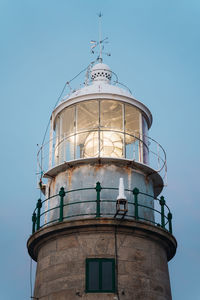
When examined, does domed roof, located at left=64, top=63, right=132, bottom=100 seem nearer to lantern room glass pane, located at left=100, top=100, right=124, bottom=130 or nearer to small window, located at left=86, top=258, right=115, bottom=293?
lantern room glass pane, located at left=100, top=100, right=124, bottom=130

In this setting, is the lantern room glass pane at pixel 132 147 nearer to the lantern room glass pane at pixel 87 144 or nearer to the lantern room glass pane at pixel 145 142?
the lantern room glass pane at pixel 145 142

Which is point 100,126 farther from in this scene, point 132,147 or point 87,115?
point 132,147

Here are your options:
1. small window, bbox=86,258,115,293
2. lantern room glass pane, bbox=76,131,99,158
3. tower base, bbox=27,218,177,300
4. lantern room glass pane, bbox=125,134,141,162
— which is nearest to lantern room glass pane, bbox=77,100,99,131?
lantern room glass pane, bbox=76,131,99,158

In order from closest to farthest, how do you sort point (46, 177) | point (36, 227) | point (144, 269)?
point (144, 269)
point (36, 227)
point (46, 177)

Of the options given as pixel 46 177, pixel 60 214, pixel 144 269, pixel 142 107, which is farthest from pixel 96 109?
pixel 144 269

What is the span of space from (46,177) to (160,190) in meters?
5.62

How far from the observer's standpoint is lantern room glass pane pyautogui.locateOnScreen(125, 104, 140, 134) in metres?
27.3

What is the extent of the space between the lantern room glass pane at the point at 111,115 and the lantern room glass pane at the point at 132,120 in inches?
19.7

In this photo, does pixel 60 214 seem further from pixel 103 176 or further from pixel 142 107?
pixel 142 107

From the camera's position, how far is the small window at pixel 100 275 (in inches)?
866

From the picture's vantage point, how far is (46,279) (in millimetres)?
23312

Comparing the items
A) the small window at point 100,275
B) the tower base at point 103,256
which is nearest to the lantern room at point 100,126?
the tower base at point 103,256

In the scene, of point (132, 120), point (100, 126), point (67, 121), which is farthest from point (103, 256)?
point (132, 120)

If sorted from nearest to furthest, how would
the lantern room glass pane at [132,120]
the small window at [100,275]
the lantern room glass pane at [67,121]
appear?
the small window at [100,275], the lantern room glass pane at [67,121], the lantern room glass pane at [132,120]
